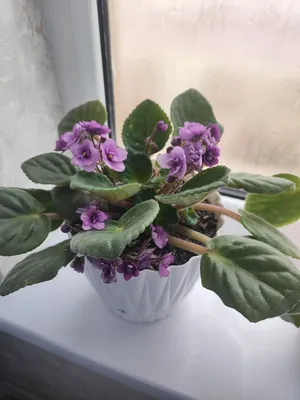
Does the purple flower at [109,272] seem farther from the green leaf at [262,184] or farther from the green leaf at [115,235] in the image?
the green leaf at [262,184]

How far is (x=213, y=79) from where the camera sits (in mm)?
770

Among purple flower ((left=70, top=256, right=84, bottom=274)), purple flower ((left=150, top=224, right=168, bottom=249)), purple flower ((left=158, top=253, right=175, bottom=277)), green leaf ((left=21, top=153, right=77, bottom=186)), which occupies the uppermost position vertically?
green leaf ((left=21, top=153, right=77, bottom=186))

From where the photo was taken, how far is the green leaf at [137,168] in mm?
573

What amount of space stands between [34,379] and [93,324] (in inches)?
11.9

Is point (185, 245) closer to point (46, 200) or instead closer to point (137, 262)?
point (137, 262)

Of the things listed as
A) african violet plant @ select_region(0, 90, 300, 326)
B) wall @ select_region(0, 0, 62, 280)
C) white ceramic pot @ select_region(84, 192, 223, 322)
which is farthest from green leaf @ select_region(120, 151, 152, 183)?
wall @ select_region(0, 0, 62, 280)

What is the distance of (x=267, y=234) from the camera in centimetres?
54

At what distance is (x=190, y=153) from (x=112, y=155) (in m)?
0.09

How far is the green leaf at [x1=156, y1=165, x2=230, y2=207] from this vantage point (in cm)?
47

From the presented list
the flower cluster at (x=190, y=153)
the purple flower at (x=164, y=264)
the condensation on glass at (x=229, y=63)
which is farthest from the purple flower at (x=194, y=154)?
the condensation on glass at (x=229, y=63)

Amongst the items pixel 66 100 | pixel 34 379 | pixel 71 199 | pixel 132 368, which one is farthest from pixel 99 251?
pixel 34 379

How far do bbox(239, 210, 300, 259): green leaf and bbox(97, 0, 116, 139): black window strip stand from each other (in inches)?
15.3

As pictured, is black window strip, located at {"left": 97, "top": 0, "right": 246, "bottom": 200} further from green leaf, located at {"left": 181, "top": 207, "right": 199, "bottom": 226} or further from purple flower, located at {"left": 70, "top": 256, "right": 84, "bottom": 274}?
purple flower, located at {"left": 70, "top": 256, "right": 84, "bottom": 274}

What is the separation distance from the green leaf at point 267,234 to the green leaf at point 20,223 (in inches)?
9.4
